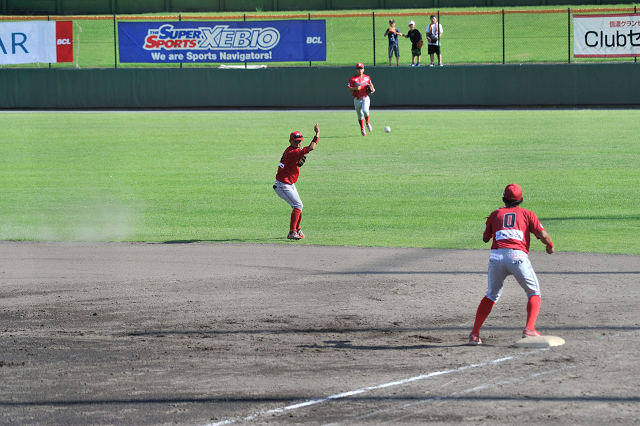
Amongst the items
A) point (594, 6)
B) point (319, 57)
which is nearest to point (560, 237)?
point (319, 57)

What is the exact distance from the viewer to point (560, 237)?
493 inches

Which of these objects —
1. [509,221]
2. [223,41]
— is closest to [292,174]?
[509,221]

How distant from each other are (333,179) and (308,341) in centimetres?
1125

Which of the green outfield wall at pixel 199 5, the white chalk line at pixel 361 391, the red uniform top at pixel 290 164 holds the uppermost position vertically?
the green outfield wall at pixel 199 5

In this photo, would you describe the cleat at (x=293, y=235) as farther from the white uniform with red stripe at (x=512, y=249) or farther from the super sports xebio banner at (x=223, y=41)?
the super sports xebio banner at (x=223, y=41)

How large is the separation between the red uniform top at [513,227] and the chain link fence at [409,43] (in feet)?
95.8

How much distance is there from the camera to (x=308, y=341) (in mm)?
7406

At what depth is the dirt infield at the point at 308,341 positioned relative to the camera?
5738 mm

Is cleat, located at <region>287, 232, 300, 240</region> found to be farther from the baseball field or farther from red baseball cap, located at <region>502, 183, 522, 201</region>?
red baseball cap, located at <region>502, 183, 522, 201</region>

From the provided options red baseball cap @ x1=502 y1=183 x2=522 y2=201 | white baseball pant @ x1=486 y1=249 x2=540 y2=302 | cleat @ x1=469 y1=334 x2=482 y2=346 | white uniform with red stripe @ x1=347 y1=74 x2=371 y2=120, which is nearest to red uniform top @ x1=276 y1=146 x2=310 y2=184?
red baseball cap @ x1=502 y1=183 x2=522 y2=201

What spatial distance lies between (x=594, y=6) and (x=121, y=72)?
30.8m

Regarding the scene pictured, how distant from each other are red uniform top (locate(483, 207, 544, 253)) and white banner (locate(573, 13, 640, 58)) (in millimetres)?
26989

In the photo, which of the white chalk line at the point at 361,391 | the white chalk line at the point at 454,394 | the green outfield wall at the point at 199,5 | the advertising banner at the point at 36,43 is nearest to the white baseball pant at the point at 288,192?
the white chalk line at the point at 361,391

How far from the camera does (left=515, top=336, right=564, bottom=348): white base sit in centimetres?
703
